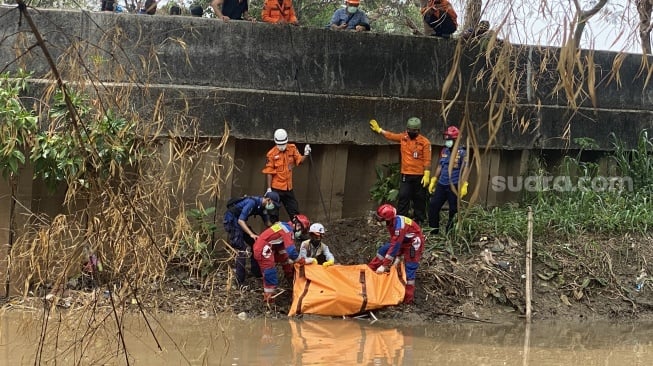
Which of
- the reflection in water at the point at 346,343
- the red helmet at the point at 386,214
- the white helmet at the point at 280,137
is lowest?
the reflection in water at the point at 346,343

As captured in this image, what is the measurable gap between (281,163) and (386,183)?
4.91ft

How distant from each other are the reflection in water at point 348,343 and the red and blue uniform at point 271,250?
1.28ft

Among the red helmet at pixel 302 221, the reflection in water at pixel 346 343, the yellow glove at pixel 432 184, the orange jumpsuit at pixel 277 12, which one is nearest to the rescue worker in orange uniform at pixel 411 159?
the yellow glove at pixel 432 184

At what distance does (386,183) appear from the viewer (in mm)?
10336

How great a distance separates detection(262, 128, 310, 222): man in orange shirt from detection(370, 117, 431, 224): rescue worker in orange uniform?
1.07 metres

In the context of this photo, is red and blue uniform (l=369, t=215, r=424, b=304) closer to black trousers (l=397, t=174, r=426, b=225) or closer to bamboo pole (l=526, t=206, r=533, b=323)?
black trousers (l=397, t=174, r=426, b=225)

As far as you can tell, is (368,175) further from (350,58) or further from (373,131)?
(350,58)

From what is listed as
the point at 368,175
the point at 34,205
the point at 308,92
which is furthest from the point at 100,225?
the point at 368,175

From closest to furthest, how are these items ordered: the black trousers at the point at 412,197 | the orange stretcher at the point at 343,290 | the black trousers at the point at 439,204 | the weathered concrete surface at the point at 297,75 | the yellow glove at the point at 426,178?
the orange stretcher at the point at 343,290, the weathered concrete surface at the point at 297,75, the black trousers at the point at 439,204, the black trousers at the point at 412,197, the yellow glove at the point at 426,178

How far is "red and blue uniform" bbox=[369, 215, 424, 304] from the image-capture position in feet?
30.0

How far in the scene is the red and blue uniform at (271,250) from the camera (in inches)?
351

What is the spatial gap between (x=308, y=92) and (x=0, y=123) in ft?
10.9

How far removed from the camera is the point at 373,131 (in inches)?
396

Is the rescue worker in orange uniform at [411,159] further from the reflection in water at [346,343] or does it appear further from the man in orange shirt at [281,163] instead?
the reflection in water at [346,343]
